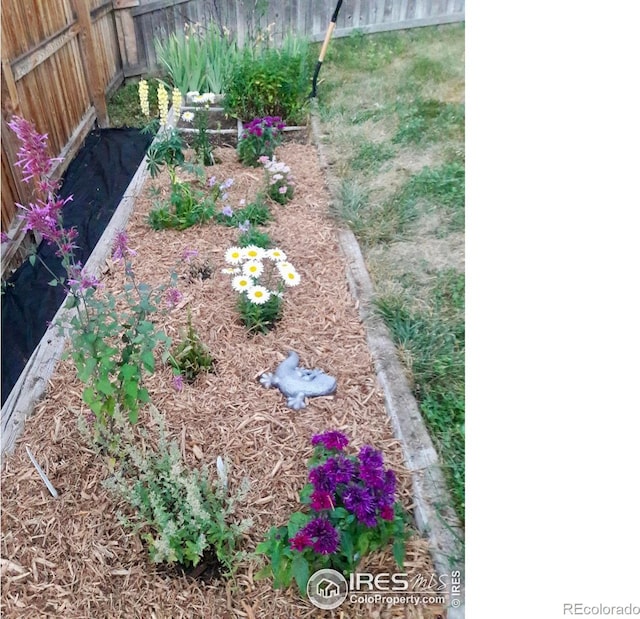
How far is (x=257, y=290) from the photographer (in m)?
2.51

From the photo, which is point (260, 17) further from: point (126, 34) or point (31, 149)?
point (31, 149)

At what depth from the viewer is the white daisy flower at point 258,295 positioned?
8.11 feet

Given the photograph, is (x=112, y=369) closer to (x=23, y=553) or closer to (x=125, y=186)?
(x=23, y=553)

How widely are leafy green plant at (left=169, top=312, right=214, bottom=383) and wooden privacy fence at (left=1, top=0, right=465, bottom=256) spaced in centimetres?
120

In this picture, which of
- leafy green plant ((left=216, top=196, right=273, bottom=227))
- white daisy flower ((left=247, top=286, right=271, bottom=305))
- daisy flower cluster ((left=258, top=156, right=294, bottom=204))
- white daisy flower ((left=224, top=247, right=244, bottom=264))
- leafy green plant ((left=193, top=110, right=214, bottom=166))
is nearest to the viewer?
white daisy flower ((left=247, top=286, right=271, bottom=305))

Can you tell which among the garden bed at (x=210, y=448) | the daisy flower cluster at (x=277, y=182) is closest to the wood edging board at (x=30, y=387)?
the garden bed at (x=210, y=448)

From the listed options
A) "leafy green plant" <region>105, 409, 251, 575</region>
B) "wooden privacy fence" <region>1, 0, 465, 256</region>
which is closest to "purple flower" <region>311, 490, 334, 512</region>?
"leafy green plant" <region>105, 409, 251, 575</region>

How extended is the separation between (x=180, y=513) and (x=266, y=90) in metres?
4.09

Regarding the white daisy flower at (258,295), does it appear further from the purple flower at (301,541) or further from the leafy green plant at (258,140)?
the leafy green plant at (258,140)

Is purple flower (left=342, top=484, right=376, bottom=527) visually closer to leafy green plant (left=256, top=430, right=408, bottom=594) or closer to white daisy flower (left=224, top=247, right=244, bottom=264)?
leafy green plant (left=256, top=430, right=408, bottom=594)

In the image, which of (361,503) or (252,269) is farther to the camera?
(252,269)

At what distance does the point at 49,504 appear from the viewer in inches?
72.0

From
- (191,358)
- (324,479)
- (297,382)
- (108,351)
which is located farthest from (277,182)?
(324,479)

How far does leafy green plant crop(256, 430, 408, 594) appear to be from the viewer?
1399mm
